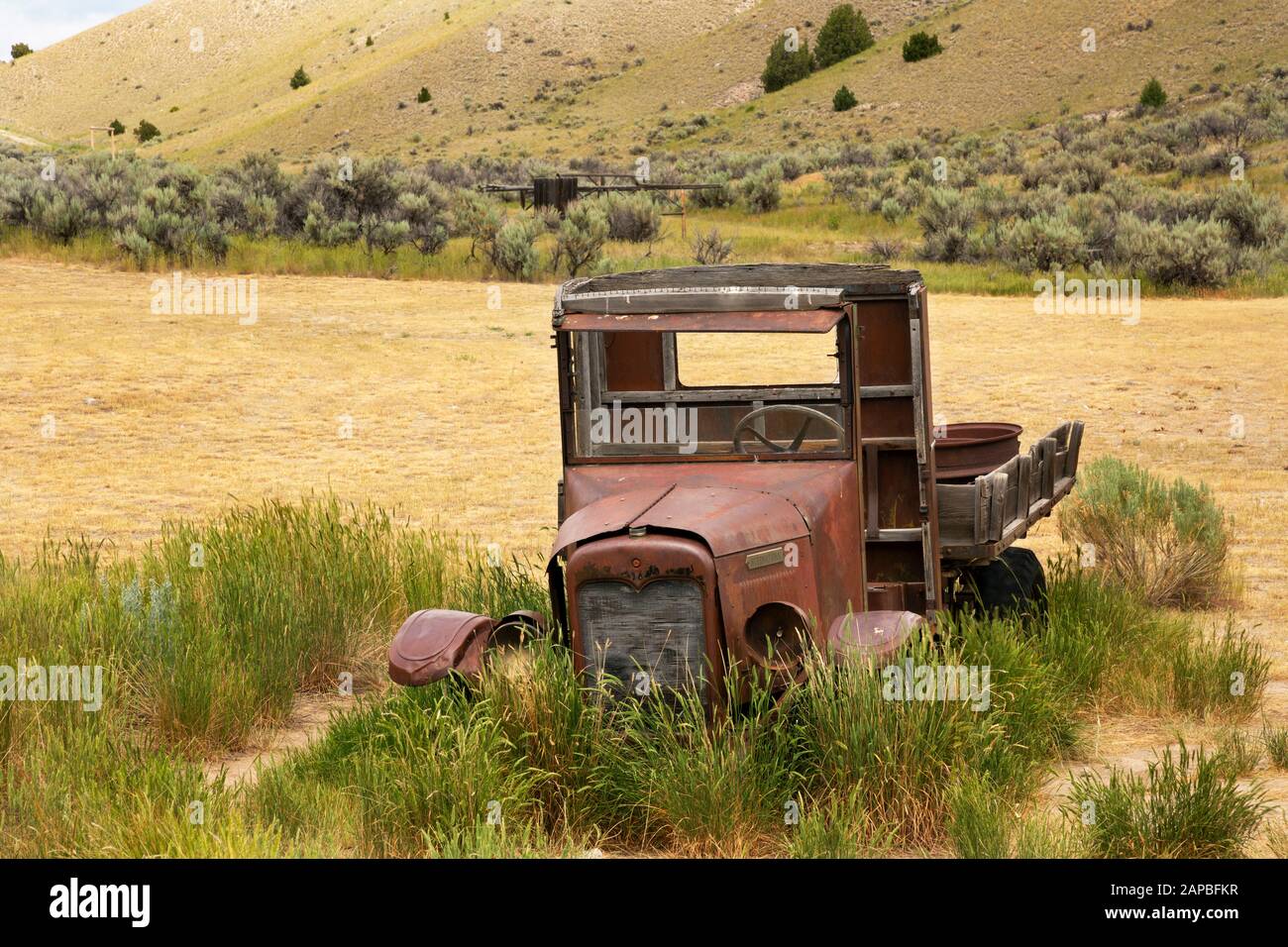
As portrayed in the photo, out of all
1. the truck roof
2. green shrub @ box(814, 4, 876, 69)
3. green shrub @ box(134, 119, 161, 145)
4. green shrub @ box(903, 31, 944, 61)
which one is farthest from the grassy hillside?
the truck roof

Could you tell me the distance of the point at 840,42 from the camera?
89312 millimetres

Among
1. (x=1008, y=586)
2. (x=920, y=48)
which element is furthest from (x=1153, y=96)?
(x=1008, y=586)

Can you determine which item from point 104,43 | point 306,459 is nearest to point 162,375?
point 306,459

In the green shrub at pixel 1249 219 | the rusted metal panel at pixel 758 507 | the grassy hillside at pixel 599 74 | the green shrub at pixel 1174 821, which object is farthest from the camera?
the grassy hillside at pixel 599 74

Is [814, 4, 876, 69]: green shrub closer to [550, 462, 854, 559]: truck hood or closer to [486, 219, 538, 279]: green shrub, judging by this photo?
[486, 219, 538, 279]: green shrub

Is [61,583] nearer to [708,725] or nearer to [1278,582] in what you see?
[708,725]

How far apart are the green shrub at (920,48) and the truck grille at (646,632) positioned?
80079mm

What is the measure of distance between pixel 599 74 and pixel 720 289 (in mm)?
98688

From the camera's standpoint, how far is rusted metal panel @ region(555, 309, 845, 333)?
6.20 metres

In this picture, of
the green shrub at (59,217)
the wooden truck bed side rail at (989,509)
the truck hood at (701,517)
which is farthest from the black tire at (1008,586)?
the green shrub at (59,217)

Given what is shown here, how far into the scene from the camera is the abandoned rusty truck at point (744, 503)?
220 inches

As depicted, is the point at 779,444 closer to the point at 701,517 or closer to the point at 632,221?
the point at 701,517

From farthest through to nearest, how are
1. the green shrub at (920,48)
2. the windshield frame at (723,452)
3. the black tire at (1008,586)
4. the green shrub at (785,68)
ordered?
the green shrub at (785,68) < the green shrub at (920,48) < the black tire at (1008,586) < the windshield frame at (723,452)

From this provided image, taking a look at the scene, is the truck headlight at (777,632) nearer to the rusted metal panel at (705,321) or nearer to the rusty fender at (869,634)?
the rusty fender at (869,634)
